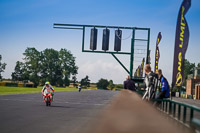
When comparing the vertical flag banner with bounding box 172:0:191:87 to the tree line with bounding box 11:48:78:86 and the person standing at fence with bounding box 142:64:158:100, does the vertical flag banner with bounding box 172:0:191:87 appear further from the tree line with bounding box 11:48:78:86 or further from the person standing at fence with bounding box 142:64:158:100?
the tree line with bounding box 11:48:78:86

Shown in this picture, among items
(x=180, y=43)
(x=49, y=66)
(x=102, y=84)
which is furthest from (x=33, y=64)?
(x=180, y=43)

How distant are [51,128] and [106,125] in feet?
26.1

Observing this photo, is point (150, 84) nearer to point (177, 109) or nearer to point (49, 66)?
point (177, 109)

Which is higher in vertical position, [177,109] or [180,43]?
[180,43]

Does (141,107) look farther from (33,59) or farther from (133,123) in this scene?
(33,59)

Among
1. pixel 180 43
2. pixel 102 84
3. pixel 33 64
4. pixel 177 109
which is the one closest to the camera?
pixel 177 109

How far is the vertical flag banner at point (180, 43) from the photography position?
11.8 meters

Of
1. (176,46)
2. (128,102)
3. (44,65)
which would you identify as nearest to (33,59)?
(44,65)

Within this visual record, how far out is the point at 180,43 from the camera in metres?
11.9

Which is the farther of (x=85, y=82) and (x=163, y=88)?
(x=85, y=82)

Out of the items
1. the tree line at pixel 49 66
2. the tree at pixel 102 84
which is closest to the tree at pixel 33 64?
the tree line at pixel 49 66

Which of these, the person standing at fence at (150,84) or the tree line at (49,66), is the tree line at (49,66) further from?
the person standing at fence at (150,84)

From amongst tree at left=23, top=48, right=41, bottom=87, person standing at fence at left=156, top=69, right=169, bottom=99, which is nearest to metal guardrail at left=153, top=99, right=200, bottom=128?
person standing at fence at left=156, top=69, right=169, bottom=99

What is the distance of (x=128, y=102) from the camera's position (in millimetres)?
932
